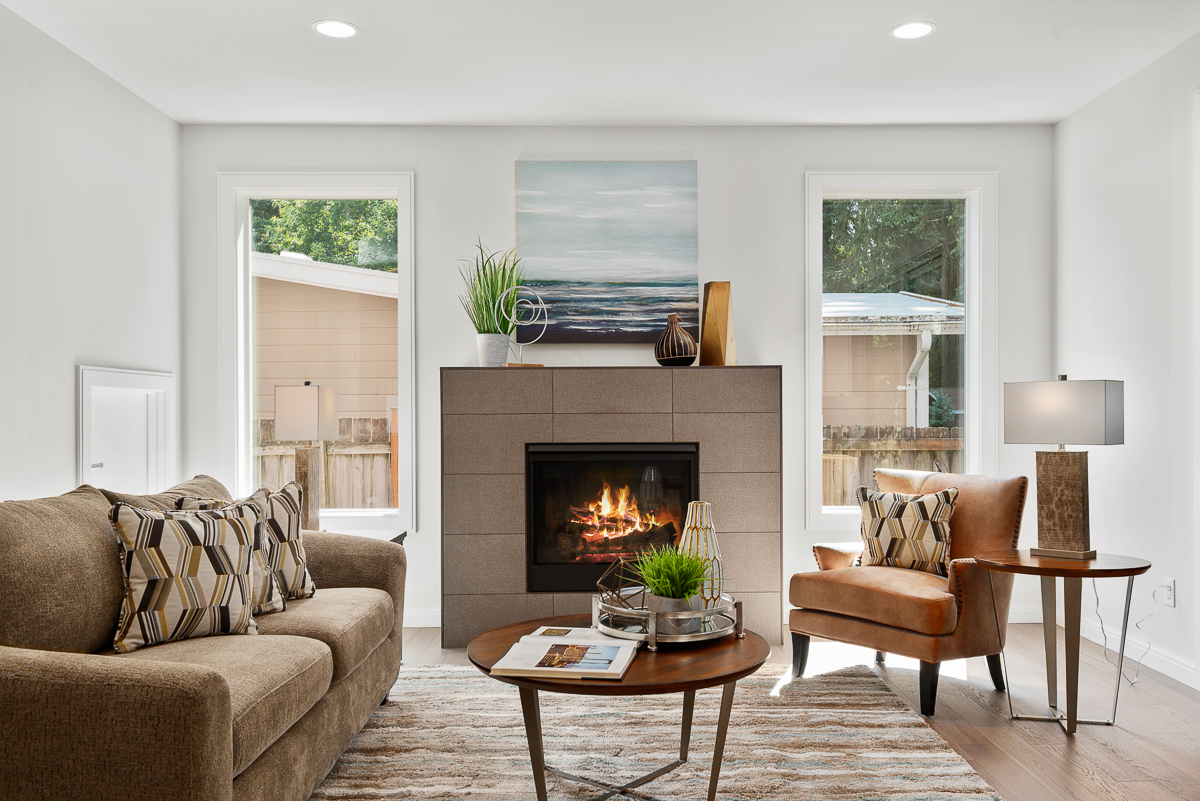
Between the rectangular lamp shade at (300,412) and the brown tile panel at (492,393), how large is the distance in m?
0.59

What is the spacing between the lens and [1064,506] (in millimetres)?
2914

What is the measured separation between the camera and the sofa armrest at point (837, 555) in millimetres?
3447

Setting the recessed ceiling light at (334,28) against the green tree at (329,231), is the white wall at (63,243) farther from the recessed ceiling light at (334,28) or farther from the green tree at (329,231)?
the recessed ceiling light at (334,28)

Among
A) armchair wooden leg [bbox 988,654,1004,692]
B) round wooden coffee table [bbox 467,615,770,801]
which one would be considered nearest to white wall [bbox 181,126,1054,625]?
armchair wooden leg [bbox 988,654,1004,692]

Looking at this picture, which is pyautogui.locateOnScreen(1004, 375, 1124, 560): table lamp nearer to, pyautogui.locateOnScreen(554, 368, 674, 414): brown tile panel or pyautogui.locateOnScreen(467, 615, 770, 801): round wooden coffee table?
pyautogui.locateOnScreen(467, 615, 770, 801): round wooden coffee table

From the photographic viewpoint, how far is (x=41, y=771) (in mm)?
1554

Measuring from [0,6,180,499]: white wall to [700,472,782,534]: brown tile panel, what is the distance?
2758 mm

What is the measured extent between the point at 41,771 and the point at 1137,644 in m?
4.03

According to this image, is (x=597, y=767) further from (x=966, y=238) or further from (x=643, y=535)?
(x=966, y=238)

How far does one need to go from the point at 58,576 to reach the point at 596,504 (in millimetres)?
2372

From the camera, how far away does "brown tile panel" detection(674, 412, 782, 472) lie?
3902mm

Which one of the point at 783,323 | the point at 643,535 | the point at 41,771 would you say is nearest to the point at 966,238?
the point at 783,323

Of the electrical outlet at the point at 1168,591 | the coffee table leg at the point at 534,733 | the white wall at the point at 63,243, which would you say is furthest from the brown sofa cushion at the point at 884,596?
the white wall at the point at 63,243

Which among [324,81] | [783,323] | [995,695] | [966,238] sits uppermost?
[324,81]
